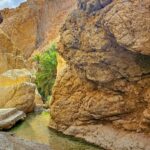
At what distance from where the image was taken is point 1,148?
47.3 feet

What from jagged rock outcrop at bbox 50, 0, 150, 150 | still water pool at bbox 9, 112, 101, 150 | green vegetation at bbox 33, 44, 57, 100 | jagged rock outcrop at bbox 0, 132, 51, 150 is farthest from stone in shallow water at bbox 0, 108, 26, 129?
green vegetation at bbox 33, 44, 57, 100

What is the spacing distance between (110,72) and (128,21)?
298 cm

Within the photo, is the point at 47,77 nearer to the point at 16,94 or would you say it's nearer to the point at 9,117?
the point at 16,94

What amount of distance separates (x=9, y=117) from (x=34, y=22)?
56.5m

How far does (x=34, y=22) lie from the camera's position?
256 ft

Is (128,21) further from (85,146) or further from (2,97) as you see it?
(2,97)

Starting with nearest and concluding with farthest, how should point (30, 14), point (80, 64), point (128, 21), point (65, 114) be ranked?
1. point (128, 21)
2. point (80, 64)
3. point (65, 114)
4. point (30, 14)

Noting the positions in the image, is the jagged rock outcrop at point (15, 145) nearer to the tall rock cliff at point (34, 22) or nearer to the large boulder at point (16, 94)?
the large boulder at point (16, 94)

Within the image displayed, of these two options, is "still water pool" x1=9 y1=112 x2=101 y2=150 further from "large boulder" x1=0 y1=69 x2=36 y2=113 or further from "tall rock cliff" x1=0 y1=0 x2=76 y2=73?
"tall rock cliff" x1=0 y1=0 x2=76 y2=73

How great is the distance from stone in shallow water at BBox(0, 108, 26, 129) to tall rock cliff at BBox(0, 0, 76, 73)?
48466 millimetres

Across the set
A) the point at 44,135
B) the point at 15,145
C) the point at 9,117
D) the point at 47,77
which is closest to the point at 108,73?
the point at 44,135

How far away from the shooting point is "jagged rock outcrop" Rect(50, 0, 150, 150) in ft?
56.7

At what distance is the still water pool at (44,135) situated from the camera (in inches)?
742

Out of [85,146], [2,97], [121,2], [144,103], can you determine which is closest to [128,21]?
[121,2]
